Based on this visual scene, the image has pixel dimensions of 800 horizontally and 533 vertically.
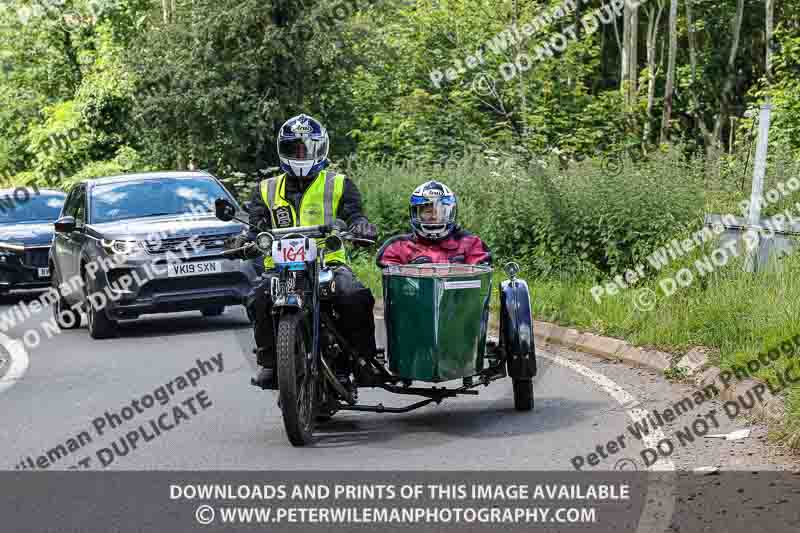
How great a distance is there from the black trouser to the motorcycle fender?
3.20 ft

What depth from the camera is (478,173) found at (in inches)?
750

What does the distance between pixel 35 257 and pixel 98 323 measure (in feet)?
19.5

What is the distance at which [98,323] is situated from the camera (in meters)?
14.8

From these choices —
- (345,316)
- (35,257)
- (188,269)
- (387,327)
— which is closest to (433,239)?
(387,327)

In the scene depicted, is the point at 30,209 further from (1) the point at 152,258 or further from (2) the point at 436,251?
(2) the point at 436,251

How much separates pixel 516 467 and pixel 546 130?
2198 centimetres

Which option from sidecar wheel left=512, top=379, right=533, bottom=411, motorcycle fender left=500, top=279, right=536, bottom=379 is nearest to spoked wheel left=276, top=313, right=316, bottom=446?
motorcycle fender left=500, top=279, right=536, bottom=379

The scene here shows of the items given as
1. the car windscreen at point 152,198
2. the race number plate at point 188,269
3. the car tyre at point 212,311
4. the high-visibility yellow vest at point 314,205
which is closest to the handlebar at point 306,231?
the high-visibility yellow vest at point 314,205

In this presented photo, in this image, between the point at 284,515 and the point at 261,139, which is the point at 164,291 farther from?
the point at 261,139

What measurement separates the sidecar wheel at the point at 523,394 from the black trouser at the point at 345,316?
1.18 m

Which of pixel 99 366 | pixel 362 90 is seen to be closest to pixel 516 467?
pixel 99 366

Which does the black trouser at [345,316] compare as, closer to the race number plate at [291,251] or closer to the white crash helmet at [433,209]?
the race number plate at [291,251]

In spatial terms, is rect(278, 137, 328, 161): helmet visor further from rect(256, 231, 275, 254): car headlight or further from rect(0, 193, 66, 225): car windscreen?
rect(0, 193, 66, 225): car windscreen

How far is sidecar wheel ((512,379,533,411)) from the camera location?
9.23m
